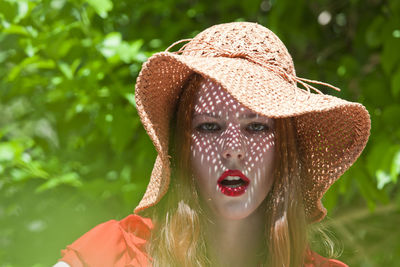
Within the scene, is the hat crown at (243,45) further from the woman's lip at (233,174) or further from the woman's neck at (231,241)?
the woman's neck at (231,241)

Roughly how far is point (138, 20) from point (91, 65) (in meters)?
0.39

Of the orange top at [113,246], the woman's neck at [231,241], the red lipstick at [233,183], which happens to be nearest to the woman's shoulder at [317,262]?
the woman's neck at [231,241]

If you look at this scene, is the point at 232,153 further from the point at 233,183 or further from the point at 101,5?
the point at 101,5

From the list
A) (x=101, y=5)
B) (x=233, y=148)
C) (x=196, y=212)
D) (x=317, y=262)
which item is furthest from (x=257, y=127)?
(x=101, y=5)

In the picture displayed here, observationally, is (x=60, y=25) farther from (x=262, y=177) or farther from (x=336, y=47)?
(x=336, y=47)

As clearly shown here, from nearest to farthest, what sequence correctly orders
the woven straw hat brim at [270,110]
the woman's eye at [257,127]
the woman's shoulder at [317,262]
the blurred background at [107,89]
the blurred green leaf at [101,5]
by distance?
the woven straw hat brim at [270,110]
the woman's eye at [257,127]
the woman's shoulder at [317,262]
the blurred green leaf at [101,5]
the blurred background at [107,89]

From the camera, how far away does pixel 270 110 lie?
0.93 m

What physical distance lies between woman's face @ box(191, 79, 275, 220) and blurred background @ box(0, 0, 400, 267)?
1.95ft

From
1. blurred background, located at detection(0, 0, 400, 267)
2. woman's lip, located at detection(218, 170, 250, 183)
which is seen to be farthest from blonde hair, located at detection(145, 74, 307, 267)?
blurred background, located at detection(0, 0, 400, 267)

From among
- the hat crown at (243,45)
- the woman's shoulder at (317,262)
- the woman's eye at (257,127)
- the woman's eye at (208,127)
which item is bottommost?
the woman's shoulder at (317,262)

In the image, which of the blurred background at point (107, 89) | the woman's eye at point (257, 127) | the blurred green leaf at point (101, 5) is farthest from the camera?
the blurred background at point (107, 89)

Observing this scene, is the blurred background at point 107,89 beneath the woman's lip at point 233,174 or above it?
above

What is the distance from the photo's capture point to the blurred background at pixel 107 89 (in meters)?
1.63

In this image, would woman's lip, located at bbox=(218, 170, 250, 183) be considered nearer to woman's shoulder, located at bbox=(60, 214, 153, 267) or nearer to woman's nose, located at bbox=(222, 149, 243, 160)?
woman's nose, located at bbox=(222, 149, 243, 160)
